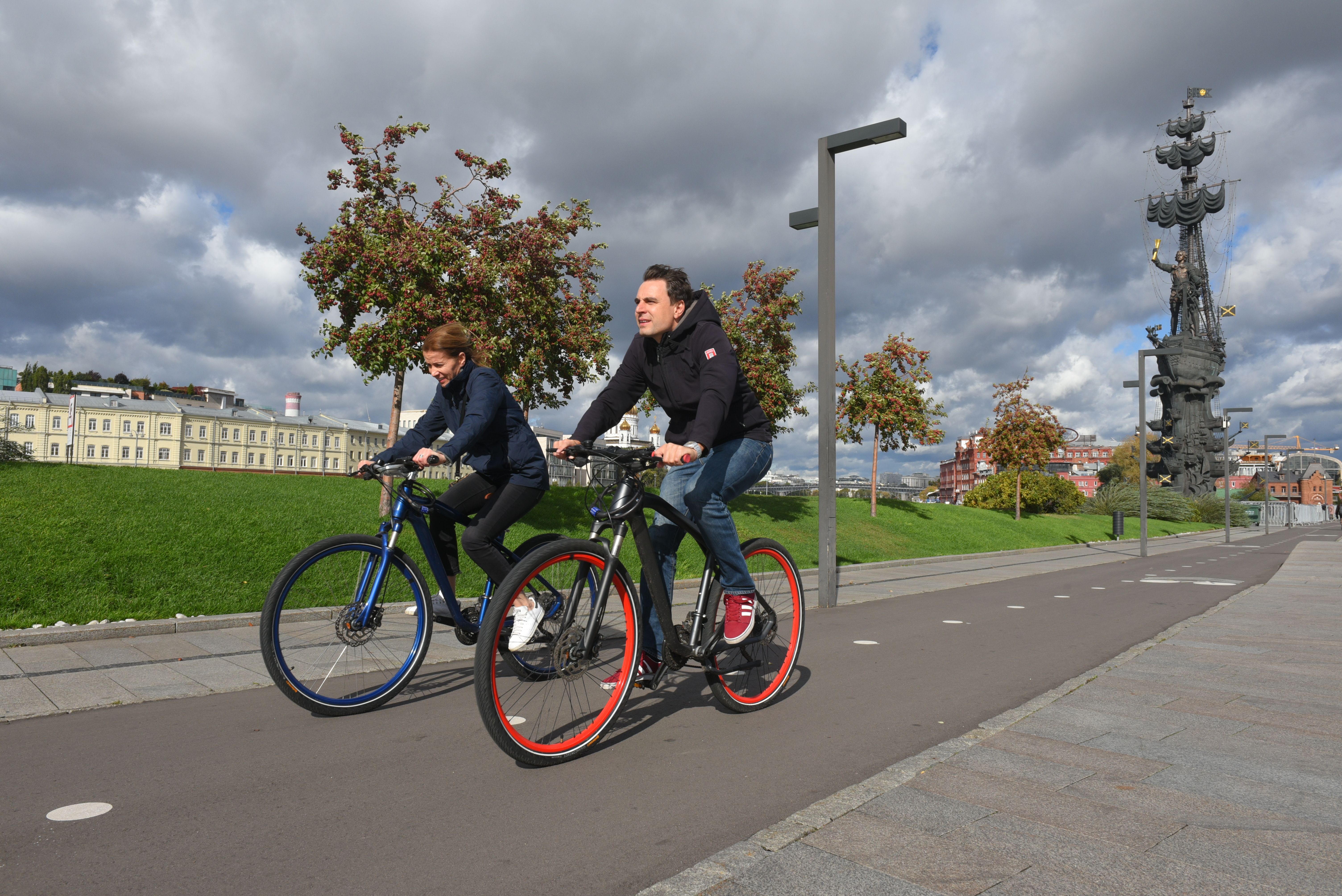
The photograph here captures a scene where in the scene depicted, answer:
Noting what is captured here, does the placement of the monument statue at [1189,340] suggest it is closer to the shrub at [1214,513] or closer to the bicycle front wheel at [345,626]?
the shrub at [1214,513]

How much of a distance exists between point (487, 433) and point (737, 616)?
1.66 m

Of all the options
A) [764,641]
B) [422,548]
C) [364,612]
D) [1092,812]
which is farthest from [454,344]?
[1092,812]

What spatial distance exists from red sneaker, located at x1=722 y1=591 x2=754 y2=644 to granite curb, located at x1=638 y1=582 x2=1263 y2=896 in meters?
0.93

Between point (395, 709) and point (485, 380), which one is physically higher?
point (485, 380)

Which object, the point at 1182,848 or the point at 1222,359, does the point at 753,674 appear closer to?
the point at 1182,848

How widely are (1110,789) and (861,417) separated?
81.6ft

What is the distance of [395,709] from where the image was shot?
415 centimetres

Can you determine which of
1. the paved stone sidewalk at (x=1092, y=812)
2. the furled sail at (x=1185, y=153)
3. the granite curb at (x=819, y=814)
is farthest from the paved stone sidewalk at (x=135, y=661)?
the furled sail at (x=1185, y=153)

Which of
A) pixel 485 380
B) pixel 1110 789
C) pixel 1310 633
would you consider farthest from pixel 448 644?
pixel 1310 633

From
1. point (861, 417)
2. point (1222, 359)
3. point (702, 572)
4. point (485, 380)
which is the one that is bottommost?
point (702, 572)

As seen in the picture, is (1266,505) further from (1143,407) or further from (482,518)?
(482,518)

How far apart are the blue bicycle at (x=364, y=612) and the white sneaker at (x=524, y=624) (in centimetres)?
12

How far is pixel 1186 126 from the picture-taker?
8281 centimetres

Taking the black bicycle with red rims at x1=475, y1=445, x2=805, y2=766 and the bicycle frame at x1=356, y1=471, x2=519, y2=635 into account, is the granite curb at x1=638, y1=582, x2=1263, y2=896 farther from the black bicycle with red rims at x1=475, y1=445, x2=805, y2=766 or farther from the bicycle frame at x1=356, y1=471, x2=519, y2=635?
the bicycle frame at x1=356, y1=471, x2=519, y2=635
